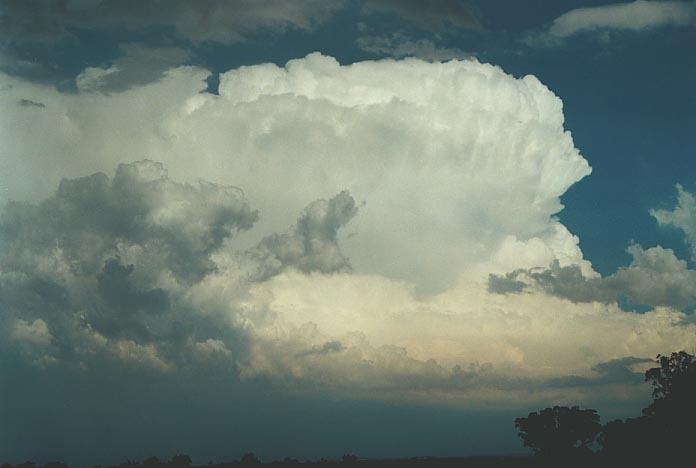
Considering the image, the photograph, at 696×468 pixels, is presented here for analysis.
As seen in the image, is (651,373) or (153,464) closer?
(651,373)

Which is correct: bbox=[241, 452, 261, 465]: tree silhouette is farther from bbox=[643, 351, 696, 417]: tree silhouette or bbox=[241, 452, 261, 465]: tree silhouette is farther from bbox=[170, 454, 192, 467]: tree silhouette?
bbox=[643, 351, 696, 417]: tree silhouette

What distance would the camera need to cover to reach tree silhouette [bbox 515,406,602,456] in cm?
16488

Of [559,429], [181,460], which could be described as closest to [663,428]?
[559,429]

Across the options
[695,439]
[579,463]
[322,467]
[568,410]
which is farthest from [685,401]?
[322,467]

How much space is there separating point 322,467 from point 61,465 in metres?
64.9

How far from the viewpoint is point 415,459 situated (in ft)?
516

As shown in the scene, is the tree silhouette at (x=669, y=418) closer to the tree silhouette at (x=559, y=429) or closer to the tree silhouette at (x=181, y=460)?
the tree silhouette at (x=559, y=429)

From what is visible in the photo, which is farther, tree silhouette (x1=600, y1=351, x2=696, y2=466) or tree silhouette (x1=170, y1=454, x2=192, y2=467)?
tree silhouette (x1=170, y1=454, x2=192, y2=467)

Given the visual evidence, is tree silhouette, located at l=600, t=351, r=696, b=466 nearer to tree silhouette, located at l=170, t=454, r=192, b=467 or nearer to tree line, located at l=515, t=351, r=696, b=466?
tree line, located at l=515, t=351, r=696, b=466

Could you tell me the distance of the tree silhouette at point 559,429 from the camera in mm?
164875

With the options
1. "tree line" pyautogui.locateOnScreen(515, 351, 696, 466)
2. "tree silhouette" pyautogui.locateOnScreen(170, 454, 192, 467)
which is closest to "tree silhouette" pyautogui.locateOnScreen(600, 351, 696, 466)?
"tree line" pyautogui.locateOnScreen(515, 351, 696, 466)

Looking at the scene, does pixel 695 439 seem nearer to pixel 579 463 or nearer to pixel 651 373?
pixel 651 373

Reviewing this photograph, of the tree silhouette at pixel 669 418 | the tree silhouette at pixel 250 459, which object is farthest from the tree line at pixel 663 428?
the tree silhouette at pixel 250 459

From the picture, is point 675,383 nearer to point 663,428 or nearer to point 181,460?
point 663,428
